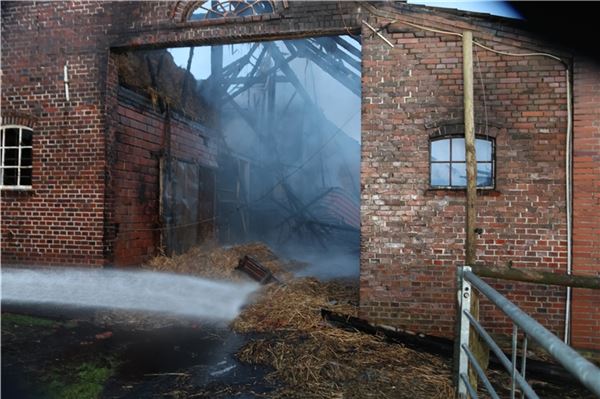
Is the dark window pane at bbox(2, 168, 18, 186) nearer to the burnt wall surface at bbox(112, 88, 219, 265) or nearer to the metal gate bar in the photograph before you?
the burnt wall surface at bbox(112, 88, 219, 265)

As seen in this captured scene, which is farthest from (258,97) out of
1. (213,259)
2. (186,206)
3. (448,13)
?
(448,13)

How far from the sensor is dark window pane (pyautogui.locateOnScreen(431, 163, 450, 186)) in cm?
621

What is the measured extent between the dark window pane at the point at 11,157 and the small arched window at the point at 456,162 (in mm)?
7770

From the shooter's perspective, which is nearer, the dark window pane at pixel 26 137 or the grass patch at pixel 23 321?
the grass patch at pixel 23 321

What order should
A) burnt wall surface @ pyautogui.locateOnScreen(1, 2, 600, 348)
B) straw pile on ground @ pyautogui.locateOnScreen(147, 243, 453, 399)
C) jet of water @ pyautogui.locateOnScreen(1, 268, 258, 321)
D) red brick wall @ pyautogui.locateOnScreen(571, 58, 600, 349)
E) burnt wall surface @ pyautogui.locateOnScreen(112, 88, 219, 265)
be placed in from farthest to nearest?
burnt wall surface @ pyautogui.locateOnScreen(112, 88, 219, 265) → jet of water @ pyautogui.locateOnScreen(1, 268, 258, 321) → burnt wall surface @ pyautogui.locateOnScreen(1, 2, 600, 348) → red brick wall @ pyautogui.locateOnScreen(571, 58, 600, 349) → straw pile on ground @ pyautogui.locateOnScreen(147, 243, 453, 399)

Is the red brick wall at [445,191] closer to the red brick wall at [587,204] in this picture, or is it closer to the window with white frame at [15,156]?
the red brick wall at [587,204]

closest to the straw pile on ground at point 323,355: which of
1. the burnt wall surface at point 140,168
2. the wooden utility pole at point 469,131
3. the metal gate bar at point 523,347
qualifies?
the metal gate bar at point 523,347

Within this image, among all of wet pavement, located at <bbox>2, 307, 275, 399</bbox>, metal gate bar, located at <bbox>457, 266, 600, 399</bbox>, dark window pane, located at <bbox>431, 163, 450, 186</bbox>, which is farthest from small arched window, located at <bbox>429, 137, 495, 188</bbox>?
wet pavement, located at <bbox>2, 307, 275, 399</bbox>

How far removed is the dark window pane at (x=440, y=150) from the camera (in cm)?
623

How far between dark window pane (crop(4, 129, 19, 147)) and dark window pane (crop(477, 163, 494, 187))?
28.0 feet

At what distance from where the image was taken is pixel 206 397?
4.03 metres

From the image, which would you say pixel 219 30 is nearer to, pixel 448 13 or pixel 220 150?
pixel 448 13

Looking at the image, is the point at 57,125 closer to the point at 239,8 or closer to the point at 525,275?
the point at 239,8

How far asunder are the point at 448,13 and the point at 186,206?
23.7 ft
